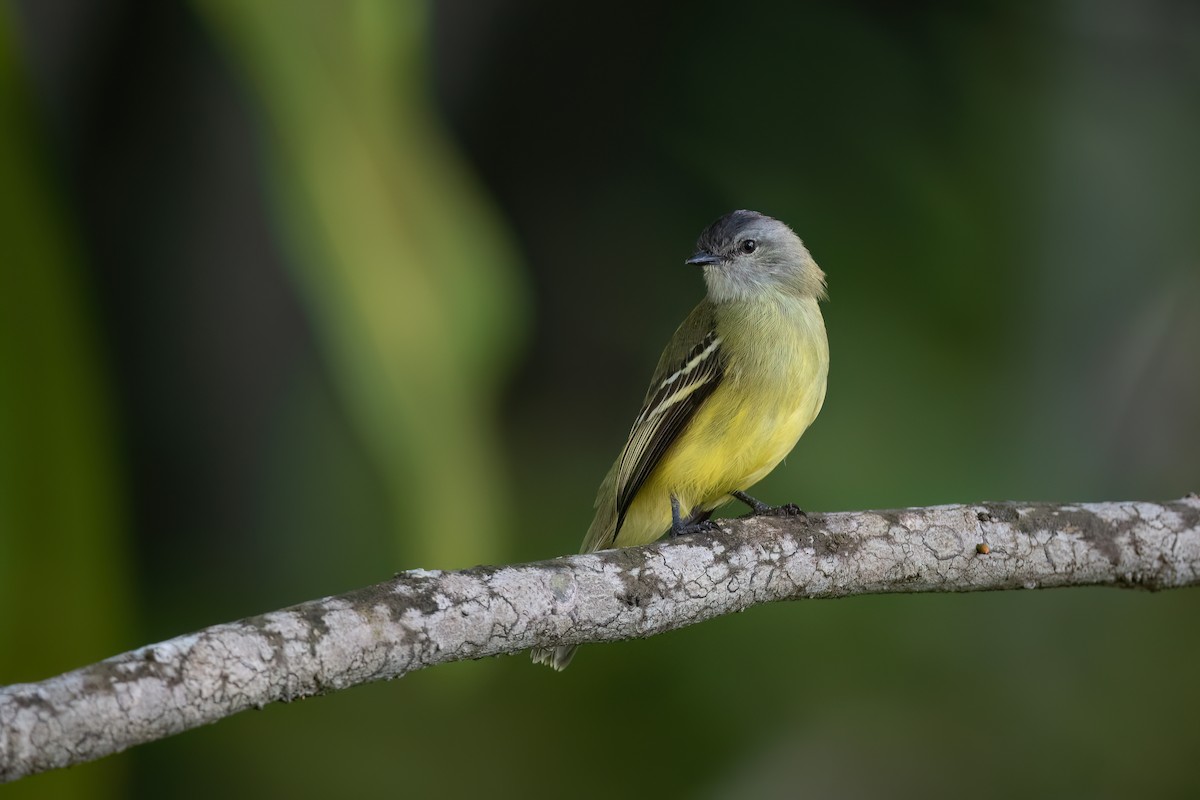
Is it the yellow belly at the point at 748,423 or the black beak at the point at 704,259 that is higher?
the black beak at the point at 704,259

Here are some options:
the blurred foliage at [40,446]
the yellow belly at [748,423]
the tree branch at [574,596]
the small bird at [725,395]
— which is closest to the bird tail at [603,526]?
the small bird at [725,395]

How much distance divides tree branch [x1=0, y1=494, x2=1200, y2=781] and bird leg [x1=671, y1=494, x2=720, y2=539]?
0.07m

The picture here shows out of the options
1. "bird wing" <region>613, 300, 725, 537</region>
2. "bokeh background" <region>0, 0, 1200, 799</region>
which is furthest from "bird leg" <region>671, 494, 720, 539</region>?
"bokeh background" <region>0, 0, 1200, 799</region>

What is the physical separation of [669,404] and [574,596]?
106cm

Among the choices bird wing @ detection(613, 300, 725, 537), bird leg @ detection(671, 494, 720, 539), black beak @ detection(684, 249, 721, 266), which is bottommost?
bird leg @ detection(671, 494, 720, 539)

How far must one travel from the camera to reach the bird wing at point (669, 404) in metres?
2.96

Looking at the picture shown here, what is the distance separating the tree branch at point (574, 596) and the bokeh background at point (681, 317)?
1670 mm

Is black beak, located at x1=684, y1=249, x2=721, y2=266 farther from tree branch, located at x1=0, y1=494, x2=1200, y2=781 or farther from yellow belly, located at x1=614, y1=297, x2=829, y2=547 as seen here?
tree branch, located at x1=0, y1=494, x2=1200, y2=781

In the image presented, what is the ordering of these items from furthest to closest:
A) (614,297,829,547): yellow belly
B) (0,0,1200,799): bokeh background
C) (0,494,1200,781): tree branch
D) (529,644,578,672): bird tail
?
(0,0,1200,799): bokeh background < (614,297,829,547): yellow belly < (529,644,578,672): bird tail < (0,494,1200,781): tree branch

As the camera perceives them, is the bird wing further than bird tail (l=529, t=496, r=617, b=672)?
No

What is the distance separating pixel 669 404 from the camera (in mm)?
3020

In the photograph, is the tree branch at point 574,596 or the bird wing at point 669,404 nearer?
the tree branch at point 574,596

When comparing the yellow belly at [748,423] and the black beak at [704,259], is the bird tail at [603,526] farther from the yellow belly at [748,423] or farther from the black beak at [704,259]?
the black beak at [704,259]

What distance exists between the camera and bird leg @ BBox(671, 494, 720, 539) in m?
2.47
